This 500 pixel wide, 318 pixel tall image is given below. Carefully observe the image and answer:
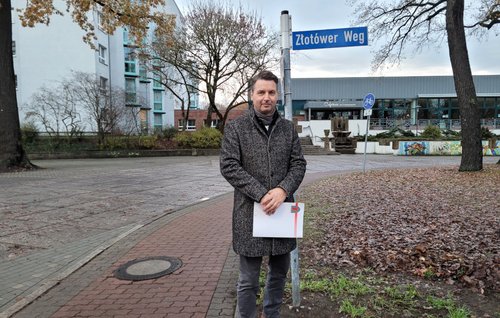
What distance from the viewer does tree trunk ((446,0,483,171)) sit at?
43.3 feet

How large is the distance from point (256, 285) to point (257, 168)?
0.87 meters

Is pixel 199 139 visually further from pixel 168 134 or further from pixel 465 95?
pixel 465 95

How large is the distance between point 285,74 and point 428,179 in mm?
9889

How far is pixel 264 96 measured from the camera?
261 centimetres

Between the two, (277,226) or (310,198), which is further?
(310,198)

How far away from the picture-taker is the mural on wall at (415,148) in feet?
93.4

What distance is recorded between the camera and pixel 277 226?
2615 mm

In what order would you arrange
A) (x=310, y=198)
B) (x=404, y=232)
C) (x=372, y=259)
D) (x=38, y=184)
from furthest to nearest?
(x=38, y=184) → (x=310, y=198) → (x=404, y=232) → (x=372, y=259)

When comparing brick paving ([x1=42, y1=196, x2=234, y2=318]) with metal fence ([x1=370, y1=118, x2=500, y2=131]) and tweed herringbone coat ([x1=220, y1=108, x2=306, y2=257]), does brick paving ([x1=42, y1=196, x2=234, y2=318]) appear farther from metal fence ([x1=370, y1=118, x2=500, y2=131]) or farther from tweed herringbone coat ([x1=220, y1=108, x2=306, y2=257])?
metal fence ([x1=370, y1=118, x2=500, y2=131])

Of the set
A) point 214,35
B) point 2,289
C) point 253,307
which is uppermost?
point 214,35

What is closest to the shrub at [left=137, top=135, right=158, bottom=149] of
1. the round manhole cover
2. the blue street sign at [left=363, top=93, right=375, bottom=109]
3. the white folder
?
the blue street sign at [left=363, top=93, right=375, bottom=109]

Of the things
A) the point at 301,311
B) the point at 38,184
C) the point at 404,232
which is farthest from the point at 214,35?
the point at 301,311

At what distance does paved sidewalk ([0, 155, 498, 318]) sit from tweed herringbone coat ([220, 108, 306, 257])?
99 cm

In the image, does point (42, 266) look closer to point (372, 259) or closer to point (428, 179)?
point (372, 259)
